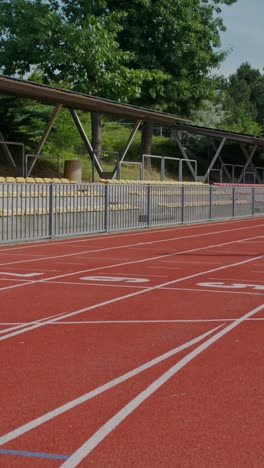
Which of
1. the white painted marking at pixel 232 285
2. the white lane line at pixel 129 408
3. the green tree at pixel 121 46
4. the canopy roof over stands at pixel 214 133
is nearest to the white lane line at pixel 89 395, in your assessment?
the white lane line at pixel 129 408

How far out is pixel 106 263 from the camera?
1614 centimetres

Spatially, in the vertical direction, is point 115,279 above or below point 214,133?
below

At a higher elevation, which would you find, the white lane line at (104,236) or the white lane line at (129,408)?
the white lane line at (104,236)

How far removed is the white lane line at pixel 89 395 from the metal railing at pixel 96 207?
13094 millimetres

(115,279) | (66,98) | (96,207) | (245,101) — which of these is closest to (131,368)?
(115,279)

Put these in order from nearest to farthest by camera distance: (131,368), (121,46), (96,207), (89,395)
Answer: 1. (89,395)
2. (131,368)
3. (96,207)
4. (121,46)

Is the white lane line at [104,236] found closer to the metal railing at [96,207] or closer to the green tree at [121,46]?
the metal railing at [96,207]

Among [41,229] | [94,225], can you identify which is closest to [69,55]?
[94,225]

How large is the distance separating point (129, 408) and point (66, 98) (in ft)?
76.3

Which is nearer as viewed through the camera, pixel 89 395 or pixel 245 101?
pixel 89 395

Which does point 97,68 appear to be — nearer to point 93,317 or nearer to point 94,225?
point 94,225

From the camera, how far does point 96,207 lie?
24500mm

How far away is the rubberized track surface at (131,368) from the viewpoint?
4.54 metres

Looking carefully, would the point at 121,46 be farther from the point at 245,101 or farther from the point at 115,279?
the point at 245,101
